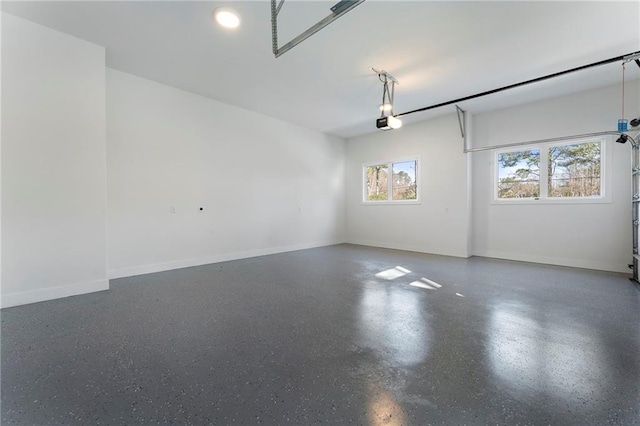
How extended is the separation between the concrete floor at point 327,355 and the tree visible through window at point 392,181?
3605 mm

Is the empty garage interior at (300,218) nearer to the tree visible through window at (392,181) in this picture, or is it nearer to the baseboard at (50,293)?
the baseboard at (50,293)

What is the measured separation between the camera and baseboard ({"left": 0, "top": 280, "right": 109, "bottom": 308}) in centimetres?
277

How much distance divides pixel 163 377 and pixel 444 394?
1.70 m

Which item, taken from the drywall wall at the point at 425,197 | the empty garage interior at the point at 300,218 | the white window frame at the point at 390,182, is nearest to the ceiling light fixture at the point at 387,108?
the empty garage interior at the point at 300,218

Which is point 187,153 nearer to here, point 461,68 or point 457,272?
point 461,68

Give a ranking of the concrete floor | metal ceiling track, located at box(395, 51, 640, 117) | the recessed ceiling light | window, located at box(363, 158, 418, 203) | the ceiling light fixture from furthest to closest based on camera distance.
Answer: window, located at box(363, 158, 418, 203) < the ceiling light fixture < metal ceiling track, located at box(395, 51, 640, 117) < the recessed ceiling light < the concrete floor

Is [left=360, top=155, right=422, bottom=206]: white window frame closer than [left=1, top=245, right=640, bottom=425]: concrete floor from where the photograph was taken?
No

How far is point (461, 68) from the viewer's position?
12.5 ft

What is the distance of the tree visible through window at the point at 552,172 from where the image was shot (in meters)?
4.57

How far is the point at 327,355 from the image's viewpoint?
73.5 inches

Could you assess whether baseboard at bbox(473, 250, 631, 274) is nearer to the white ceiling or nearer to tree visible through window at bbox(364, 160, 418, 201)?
tree visible through window at bbox(364, 160, 418, 201)

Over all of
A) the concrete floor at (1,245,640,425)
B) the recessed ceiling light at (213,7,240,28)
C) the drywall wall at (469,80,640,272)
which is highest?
the recessed ceiling light at (213,7,240,28)

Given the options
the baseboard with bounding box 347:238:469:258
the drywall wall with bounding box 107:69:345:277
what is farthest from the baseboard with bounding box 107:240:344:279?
the baseboard with bounding box 347:238:469:258

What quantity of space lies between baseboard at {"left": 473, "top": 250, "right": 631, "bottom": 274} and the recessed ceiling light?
6060 mm
